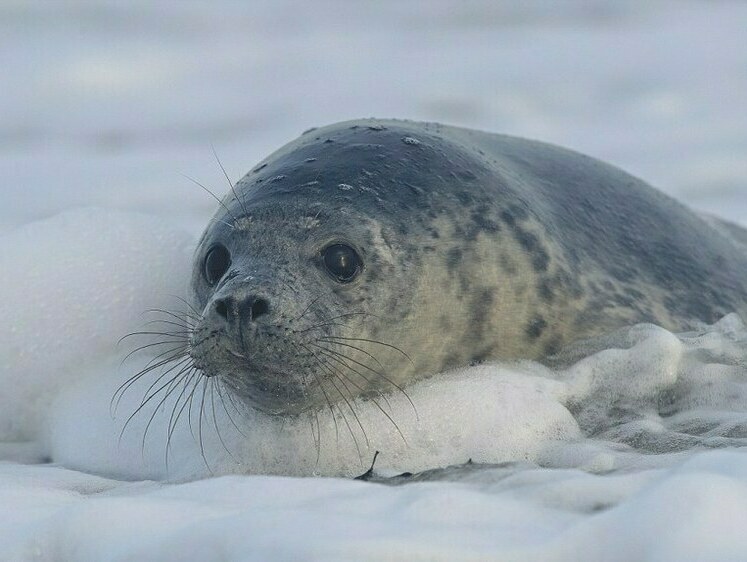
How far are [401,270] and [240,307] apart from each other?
1.67 feet

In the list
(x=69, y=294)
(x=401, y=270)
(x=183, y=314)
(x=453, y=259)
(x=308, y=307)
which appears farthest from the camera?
(x=69, y=294)

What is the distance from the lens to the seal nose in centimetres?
267

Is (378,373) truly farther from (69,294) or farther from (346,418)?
(69,294)

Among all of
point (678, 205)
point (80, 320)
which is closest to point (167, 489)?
point (80, 320)

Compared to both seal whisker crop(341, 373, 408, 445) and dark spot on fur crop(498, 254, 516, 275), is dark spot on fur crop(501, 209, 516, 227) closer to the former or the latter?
dark spot on fur crop(498, 254, 516, 275)

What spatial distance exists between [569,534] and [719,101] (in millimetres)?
6760

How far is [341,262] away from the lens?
2.96 meters

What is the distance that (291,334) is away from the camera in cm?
273

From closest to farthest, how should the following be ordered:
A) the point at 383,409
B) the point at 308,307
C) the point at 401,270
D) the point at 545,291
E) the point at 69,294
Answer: the point at 308,307, the point at 383,409, the point at 401,270, the point at 545,291, the point at 69,294

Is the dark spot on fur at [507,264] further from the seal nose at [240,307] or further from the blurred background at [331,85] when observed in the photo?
the blurred background at [331,85]

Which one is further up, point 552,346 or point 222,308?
point 222,308

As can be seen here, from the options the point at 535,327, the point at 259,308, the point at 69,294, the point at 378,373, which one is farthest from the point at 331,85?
the point at 259,308

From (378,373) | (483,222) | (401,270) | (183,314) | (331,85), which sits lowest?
(378,373)

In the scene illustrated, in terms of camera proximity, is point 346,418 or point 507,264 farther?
point 507,264
